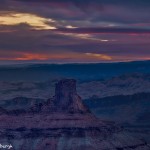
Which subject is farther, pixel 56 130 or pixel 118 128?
pixel 118 128

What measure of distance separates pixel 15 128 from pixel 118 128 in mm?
30612

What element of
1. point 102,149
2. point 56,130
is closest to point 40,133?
point 56,130

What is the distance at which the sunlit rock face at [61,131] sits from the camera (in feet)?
590

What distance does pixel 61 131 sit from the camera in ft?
604

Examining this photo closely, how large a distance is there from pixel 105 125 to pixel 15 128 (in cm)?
2540

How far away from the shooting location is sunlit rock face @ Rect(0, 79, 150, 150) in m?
180

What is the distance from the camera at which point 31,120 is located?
190625 millimetres

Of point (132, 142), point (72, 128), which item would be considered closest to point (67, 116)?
point (72, 128)

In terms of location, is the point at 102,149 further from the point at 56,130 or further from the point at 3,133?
the point at 3,133

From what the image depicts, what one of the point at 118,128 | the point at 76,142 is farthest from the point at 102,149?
the point at 118,128

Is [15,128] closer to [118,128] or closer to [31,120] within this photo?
[31,120]

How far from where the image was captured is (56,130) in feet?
608

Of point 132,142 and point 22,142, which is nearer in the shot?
point 22,142

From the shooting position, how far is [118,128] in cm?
19775
